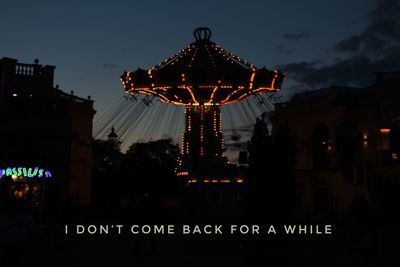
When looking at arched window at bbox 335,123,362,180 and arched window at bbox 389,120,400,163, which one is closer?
arched window at bbox 389,120,400,163

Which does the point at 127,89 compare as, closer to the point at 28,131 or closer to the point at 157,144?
the point at 28,131

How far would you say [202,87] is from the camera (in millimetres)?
36031

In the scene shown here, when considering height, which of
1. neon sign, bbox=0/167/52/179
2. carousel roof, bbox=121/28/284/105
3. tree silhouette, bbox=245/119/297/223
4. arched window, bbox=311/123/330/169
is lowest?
tree silhouette, bbox=245/119/297/223

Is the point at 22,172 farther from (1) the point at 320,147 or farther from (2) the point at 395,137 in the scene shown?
(2) the point at 395,137

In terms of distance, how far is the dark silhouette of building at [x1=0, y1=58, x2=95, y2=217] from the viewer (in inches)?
1049

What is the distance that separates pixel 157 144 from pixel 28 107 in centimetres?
3697

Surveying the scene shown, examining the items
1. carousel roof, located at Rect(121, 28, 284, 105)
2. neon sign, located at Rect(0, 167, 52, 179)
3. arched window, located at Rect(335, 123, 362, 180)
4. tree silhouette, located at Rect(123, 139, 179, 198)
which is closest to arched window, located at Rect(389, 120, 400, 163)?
arched window, located at Rect(335, 123, 362, 180)

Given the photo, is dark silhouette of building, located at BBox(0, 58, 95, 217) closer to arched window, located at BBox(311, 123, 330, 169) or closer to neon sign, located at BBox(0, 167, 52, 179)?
neon sign, located at BBox(0, 167, 52, 179)

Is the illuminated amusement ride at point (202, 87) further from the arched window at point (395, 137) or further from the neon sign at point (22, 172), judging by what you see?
the neon sign at point (22, 172)

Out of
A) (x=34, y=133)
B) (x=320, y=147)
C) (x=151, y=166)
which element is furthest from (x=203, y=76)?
(x=151, y=166)

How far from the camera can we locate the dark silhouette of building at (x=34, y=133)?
87.4 ft

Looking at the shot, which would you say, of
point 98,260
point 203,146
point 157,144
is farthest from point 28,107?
point 157,144

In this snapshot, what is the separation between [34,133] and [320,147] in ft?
67.0

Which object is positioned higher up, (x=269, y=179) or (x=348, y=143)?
(x=348, y=143)
